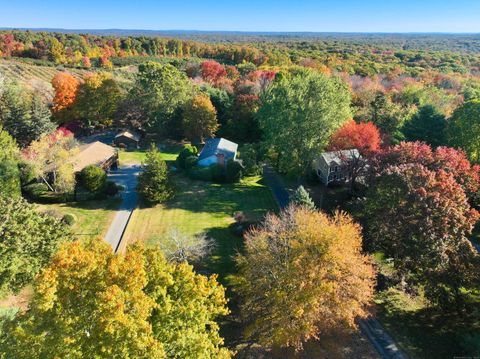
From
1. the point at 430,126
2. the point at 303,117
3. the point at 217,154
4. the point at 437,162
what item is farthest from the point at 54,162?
the point at 430,126

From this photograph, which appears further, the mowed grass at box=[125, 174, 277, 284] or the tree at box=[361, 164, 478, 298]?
the mowed grass at box=[125, 174, 277, 284]

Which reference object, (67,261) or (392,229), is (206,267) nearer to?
(392,229)

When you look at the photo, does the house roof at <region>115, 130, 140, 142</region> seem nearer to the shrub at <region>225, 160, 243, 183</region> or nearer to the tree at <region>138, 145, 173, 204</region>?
the shrub at <region>225, 160, 243, 183</region>

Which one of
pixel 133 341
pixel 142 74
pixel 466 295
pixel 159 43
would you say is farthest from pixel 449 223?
pixel 159 43

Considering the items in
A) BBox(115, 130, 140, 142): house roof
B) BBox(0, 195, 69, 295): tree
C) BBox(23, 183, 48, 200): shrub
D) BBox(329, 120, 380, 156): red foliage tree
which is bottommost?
BBox(23, 183, 48, 200): shrub

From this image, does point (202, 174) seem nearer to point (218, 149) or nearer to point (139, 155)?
point (218, 149)

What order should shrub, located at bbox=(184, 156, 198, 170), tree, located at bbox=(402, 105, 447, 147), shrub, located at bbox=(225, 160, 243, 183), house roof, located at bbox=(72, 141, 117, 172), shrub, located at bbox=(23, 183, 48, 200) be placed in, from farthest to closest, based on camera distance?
shrub, located at bbox=(184, 156, 198, 170) < shrub, located at bbox=(225, 160, 243, 183) < tree, located at bbox=(402, 105, 447, 147) < house roof, located at bbox=(72, 141, 117, 172) < shrub, located at bbox=(23, 183, 48, 200)

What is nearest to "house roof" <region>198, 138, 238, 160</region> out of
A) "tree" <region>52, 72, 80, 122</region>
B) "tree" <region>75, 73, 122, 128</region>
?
"tree" <region>75, 73, 122, 128</region>
